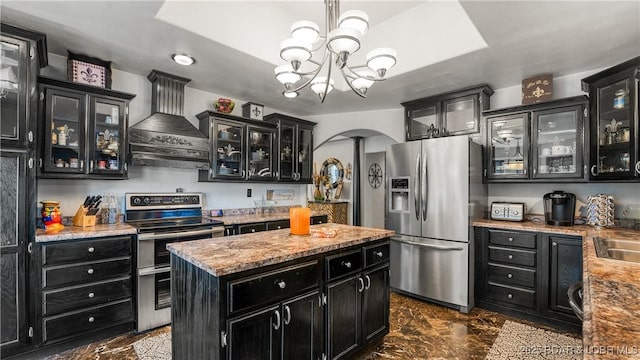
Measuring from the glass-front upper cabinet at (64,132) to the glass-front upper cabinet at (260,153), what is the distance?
1715mm

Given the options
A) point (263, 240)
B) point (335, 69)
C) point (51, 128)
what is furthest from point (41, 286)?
point (335, 69)

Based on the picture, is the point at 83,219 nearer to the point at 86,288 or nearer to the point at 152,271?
the point at 86,288

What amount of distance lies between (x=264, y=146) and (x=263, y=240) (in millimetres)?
2258

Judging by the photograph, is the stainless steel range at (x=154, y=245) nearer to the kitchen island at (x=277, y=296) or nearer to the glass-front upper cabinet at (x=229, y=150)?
the glass-front upper cabinet at (x=229, y=150)

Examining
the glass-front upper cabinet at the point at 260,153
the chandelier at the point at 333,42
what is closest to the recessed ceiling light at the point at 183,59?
the glass-front upper cabinet at the point at 260,153

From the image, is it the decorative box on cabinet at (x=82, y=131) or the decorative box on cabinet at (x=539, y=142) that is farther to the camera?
the decorative box on cabinet at (x=539, y=142)

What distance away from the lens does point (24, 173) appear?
223 cm

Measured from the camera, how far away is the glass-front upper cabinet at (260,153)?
13.0ft

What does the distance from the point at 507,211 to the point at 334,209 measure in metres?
3.86

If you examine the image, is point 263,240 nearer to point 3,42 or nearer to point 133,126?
point 133,126

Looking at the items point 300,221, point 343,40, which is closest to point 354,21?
point 343,40

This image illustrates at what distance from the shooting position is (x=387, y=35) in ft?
10.1

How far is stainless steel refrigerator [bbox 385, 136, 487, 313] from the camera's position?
127 inches

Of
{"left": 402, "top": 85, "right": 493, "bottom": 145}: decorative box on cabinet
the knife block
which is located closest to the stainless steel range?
the knife block
